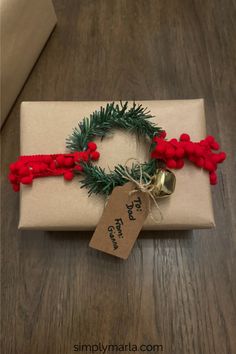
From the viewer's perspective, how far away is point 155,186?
54 cm

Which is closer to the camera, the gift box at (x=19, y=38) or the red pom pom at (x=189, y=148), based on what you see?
the red pom pom at (x=189, y=148)

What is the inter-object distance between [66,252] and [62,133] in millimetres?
270

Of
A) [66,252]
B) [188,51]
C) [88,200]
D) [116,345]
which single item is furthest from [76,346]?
[188,51]

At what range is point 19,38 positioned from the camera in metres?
0.73

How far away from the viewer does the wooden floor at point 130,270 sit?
672 millimetres

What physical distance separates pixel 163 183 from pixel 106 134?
147mm

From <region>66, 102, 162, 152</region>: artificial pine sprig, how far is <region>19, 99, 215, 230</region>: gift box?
19 mm

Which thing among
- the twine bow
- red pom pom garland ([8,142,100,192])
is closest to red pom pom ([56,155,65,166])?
red pom pom garland ([8,142,100,192])

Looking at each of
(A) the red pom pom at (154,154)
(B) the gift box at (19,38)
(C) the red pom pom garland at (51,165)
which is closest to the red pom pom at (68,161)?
(C) the red pom pom garland at (51,165)

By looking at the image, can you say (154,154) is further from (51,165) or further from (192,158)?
(51,165)

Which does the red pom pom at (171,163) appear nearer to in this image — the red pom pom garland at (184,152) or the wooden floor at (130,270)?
the red pom pom garland at (184,152)

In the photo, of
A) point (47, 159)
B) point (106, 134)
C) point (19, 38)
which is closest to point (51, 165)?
point (47, 159)

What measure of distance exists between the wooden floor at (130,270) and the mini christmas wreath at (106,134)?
8.0 inches

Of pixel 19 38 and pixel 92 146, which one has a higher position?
pixel 19 38
